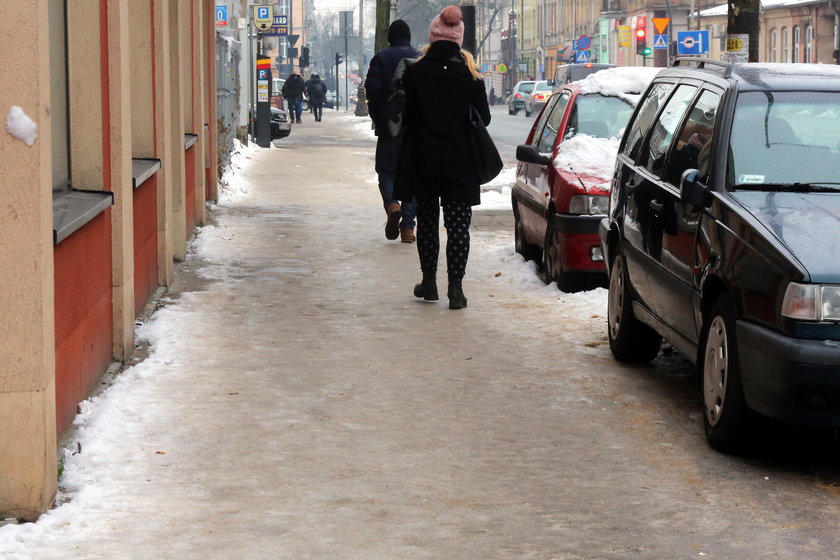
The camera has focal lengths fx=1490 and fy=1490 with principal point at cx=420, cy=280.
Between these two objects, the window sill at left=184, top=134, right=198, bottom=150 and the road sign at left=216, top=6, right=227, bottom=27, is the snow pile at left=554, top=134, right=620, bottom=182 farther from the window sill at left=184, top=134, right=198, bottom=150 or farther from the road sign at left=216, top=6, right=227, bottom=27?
the road sign at left=216, top=6, right=227, bottom=27

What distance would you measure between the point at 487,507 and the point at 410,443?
101 centimetres

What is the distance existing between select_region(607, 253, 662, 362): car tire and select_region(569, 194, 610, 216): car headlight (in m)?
2.09

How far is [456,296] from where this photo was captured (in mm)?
9922

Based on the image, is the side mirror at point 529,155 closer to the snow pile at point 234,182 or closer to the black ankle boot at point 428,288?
the black ankle boot at point 428,288

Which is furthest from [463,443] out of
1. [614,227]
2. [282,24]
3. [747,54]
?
[282,24]

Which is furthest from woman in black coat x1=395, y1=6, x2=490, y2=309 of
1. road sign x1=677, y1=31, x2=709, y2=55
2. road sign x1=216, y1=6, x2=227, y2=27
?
road sign x1=677, y1=31, x2=709, y2=55

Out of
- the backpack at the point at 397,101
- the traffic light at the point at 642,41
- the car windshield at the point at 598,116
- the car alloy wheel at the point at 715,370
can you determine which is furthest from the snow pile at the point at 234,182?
the traffic light at the point at 642,41

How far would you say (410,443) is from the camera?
247 inches

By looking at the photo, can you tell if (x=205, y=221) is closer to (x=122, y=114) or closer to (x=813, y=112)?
(x=122, y=114)

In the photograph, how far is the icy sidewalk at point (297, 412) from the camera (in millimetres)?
4984

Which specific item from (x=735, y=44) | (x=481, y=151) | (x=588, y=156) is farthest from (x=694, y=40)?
(x=481, y=151)

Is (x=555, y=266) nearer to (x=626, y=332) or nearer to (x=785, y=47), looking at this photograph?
(x=626, y=332)

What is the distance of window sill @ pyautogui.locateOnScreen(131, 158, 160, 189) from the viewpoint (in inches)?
336

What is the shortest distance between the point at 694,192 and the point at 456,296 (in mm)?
3618
